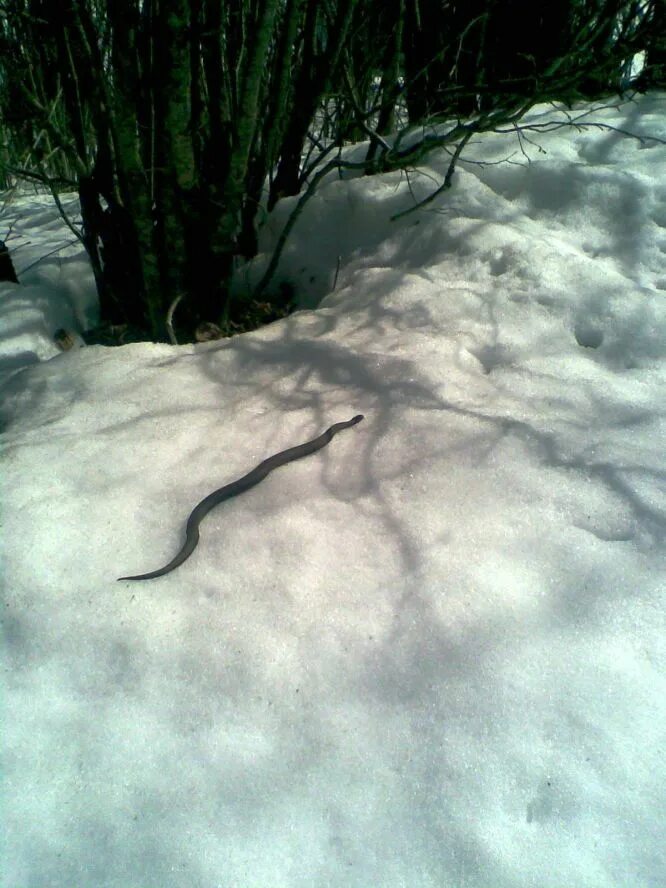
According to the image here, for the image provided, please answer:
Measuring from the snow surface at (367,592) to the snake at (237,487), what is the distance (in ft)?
0.13

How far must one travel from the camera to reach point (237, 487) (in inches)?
68.7

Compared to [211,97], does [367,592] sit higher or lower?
lower

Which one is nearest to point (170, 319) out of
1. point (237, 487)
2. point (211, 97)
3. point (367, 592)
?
point (211, 97)

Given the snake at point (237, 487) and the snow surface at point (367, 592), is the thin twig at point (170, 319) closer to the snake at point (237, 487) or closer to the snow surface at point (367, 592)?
the snow surface at point (367, 592)

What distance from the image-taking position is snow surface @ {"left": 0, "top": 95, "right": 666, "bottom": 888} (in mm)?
1050

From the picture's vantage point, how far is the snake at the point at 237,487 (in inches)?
60.6

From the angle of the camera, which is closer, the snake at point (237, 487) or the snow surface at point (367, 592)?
the snow surface at point (367, 592)

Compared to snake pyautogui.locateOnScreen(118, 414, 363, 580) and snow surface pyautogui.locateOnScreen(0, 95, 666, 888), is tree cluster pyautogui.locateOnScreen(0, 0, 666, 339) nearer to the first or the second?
snow surface pyautogui.locateOnScreen(0, 95, 666, 888)

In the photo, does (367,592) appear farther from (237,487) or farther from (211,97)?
(211,97)

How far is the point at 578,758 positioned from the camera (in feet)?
3.60

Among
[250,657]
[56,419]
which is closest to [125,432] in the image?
[56,419]

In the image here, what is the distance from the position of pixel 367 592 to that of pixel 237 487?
56 centimetres

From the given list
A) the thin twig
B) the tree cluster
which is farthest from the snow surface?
the tree cluster

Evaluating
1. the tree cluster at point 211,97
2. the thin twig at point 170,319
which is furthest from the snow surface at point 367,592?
the tree cluster at point 211,97
